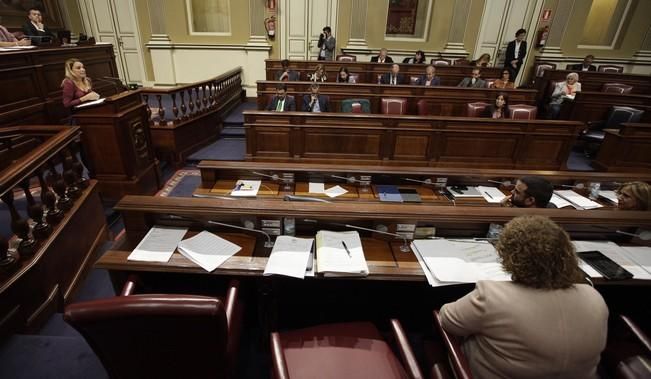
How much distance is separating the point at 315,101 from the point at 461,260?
342cm

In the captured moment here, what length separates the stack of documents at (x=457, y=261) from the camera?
4.87 feet

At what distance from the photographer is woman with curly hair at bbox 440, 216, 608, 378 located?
38.7 inches

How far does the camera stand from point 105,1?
734cm

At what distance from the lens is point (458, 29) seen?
778 cm

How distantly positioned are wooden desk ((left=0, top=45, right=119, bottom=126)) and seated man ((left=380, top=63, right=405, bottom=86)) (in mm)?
4877

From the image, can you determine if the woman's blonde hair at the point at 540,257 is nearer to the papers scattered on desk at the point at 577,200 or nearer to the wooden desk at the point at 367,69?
the papers scattered on desk at the point at 577,200

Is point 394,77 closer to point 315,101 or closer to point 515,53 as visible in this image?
point 315,101

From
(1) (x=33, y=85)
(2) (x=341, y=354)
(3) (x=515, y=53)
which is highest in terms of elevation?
(3) (x=515, y=53)

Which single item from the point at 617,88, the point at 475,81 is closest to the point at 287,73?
the point at 475,81

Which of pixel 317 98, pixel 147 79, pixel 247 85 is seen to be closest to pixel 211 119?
pixel 317 98

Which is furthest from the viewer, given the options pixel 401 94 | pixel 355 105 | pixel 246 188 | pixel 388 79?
pixel 388 79

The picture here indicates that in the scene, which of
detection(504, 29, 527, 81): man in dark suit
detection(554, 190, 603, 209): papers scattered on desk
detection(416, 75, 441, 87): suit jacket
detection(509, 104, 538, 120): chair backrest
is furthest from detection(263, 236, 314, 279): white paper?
detection(504, 29, 527, 81): man in dark suit

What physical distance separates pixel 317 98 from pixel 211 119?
185 centimetres

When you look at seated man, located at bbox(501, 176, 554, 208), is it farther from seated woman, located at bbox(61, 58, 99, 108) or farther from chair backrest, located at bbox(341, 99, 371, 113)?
seated woman, located at bbox(61, 58, 99, 108)
